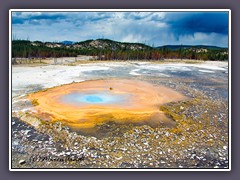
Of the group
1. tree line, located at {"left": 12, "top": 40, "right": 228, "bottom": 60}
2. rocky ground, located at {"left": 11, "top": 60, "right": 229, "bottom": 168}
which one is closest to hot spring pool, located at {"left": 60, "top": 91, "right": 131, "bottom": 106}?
rocky ground, located at {"left": 11, "top": 60, "right": 229, "bottom": 168}

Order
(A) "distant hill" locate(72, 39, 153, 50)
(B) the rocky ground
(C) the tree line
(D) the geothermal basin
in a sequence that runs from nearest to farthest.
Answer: (B) the rocky ground
(D) the geothermal basin
(C) the tree line
(A) "distant hill" locate(72, 39, 153, 50)

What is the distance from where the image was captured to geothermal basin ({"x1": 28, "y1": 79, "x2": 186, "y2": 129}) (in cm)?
362

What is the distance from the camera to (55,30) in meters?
3.75

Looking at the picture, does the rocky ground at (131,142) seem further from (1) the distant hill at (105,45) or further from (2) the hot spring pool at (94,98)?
(1) the distant hill at (105,45)

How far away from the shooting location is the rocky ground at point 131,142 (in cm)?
337

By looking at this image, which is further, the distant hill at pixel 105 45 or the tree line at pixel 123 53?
the distant hill at pixel 105 45

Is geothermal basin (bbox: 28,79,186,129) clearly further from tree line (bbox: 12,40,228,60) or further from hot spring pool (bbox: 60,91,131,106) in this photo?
tree line (bbox: 12,40,228,60)

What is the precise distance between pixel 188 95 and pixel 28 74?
2.31m

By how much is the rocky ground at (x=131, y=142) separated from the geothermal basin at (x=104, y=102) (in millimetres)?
106

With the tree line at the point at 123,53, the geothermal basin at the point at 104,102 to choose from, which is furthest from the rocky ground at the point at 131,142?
the tree line at the point at 123,53

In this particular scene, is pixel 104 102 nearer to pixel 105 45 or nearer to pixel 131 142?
pixel 131 142

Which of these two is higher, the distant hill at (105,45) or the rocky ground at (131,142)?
the distant hill at (105,45)

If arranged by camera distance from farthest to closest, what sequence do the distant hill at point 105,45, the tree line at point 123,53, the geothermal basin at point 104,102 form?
1. the distant hill at point 105,45
2. the tree line at point 123,53
3. the geothermal basin at point 104,102
